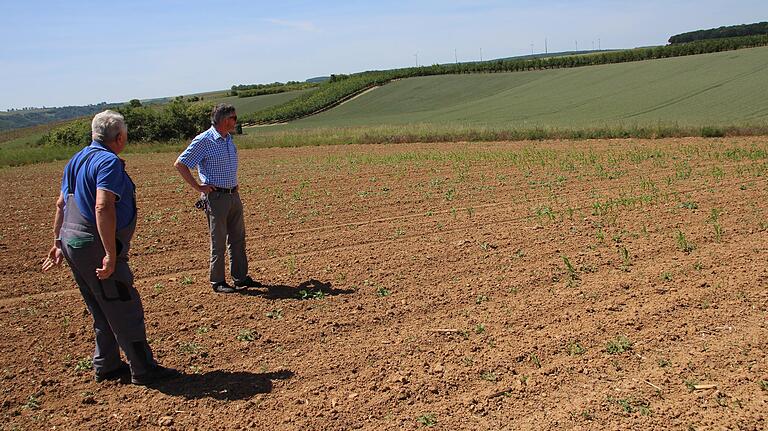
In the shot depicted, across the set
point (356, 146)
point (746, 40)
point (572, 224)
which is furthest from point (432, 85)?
point (572, 224)

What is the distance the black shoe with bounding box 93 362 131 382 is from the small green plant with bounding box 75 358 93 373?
0.71 ft

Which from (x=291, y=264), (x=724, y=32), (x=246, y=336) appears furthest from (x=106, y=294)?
(x=724, y=32)

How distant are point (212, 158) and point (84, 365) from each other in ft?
7.96

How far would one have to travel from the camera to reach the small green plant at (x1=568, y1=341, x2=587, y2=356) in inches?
197

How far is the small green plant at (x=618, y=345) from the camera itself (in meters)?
4.97

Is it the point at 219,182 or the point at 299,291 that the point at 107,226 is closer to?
the point at 219,182

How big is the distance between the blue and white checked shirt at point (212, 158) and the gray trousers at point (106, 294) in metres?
2.02

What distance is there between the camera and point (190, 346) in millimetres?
5629

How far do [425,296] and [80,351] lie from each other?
3208mm

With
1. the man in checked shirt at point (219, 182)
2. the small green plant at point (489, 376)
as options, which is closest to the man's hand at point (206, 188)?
the man in checked shirt at point (219, 182)

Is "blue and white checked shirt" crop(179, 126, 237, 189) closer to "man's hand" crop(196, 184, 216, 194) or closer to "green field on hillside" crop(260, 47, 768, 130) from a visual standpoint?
"man's hand" crop(196, 184, 216, 194)

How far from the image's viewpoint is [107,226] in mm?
4559

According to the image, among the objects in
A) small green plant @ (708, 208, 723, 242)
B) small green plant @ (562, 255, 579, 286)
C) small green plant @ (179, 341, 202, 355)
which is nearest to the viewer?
small green plant @ (179, 341, 202, 355)

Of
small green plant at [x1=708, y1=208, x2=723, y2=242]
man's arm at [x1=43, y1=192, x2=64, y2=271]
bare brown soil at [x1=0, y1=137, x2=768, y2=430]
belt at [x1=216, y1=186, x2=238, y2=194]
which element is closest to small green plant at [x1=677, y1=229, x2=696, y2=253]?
bare brown soil at [x1=0, y1=137, x2=768, y2=430]
